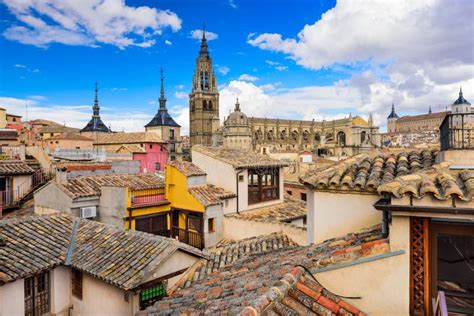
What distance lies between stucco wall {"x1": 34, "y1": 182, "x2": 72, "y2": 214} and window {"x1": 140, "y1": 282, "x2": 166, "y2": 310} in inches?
288

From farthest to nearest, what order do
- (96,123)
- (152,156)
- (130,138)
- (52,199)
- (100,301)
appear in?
(96,123) < (130,138) < (152,156) < (52,199) < (100,301)

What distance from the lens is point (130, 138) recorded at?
42.2m

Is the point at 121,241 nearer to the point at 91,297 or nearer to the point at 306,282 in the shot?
the point at 91,297

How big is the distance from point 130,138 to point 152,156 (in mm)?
5243

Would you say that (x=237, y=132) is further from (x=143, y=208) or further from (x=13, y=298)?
(x=13, y=298)

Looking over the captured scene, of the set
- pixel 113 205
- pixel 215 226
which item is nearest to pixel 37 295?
pixel 113 205

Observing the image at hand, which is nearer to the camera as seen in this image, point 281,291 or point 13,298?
point 281,291

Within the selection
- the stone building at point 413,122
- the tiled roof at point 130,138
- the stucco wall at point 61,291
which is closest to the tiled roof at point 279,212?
the stucco wall at point 61,291

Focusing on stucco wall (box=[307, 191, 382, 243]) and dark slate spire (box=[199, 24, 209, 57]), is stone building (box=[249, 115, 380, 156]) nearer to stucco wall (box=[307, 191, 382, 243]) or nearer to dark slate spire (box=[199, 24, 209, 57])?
dark slate spire (box=[199, 24, 209, 57])

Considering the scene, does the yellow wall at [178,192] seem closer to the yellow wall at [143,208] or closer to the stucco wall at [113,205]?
the yellow wall at [143,208]

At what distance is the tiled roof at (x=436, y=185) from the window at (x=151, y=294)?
19.6 feet

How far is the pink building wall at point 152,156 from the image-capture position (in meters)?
36.3

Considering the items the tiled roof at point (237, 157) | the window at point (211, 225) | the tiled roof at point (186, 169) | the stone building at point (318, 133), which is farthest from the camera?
the stone building at point (318, 133)

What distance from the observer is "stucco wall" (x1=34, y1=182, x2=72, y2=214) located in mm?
13242
